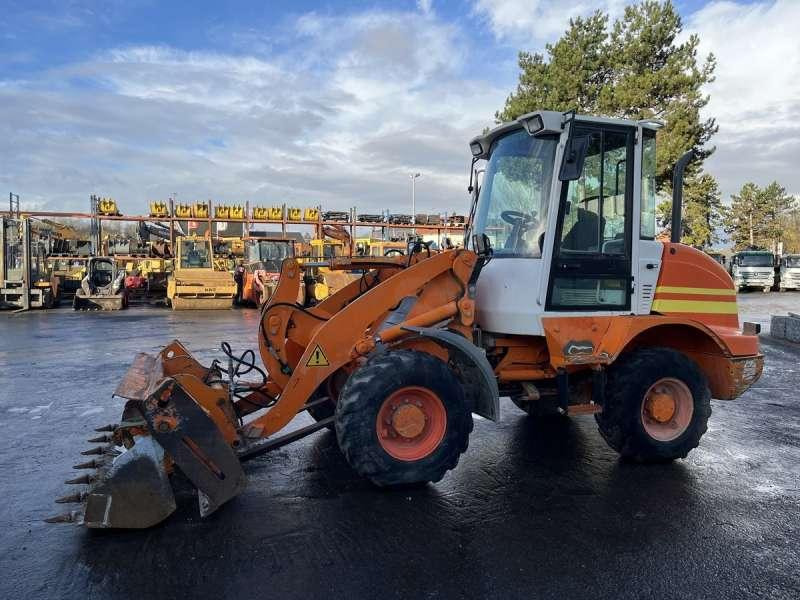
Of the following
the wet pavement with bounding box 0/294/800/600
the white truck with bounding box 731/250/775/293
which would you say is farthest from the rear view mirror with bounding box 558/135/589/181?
the white truck with bounding box 731/250/775/293

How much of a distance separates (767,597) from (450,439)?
204 centimetres

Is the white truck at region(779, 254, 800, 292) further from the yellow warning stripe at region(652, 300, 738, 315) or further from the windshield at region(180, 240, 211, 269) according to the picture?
the yellow warning stripe at region(652, 300, 738, 315)

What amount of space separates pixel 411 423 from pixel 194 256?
19.7 m

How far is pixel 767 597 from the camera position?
3174 millimetres

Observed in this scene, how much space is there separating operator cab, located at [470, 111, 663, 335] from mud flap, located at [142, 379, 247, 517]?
2.28 m

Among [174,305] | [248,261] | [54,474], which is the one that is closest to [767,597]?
[54,474]

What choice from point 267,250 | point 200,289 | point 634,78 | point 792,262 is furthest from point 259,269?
point 792,262

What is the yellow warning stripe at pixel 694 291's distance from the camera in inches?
200

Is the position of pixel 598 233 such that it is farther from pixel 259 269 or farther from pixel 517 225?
pixel 259 269

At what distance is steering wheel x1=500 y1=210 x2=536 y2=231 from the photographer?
194 inches

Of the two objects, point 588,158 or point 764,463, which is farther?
point 764,463

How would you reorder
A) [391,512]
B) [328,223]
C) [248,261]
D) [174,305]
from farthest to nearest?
[328,223] → [248,261] → [174,305] → [391,512]

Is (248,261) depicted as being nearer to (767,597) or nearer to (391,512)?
(391,512)

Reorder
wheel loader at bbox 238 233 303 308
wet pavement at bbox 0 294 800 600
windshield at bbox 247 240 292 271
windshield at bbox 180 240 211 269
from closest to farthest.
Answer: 1. wet pavement at bbox 0 294 800 600
2. wheel loader at bbox 238 233 303 308
3. windshield at bbox 180 240 211 269
4. windshield at bbox 247 240 292 271
